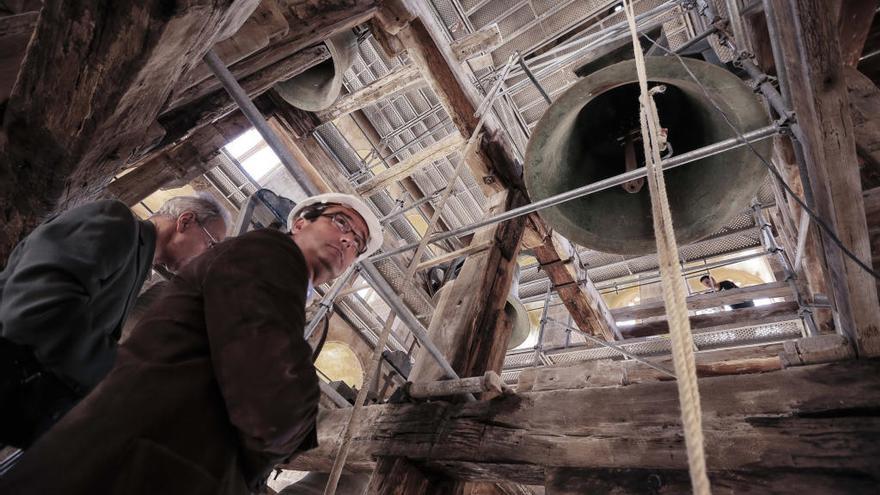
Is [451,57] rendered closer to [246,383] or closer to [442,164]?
[246,383]

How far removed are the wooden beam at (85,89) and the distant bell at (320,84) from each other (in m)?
2.05

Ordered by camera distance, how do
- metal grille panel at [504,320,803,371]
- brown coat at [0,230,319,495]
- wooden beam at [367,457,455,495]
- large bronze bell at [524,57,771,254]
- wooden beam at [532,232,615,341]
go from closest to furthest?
brown coat at [0,230,319,495] < wooden beam at [367,457,455,495] < large bronze bell at [524,57,771,254] < wooden beam at [532,232,615,341] < metal grille panel at [504,320,803,371]

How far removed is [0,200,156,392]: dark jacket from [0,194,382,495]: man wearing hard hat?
0.31 metres

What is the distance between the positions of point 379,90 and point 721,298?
420cm

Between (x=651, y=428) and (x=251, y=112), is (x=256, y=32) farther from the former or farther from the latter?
(x=651, y=428)

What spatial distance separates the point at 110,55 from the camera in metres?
1.21

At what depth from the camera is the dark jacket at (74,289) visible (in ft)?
3.99

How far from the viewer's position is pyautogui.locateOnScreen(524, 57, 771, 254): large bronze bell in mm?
1966

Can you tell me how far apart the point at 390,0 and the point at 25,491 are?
288 cm

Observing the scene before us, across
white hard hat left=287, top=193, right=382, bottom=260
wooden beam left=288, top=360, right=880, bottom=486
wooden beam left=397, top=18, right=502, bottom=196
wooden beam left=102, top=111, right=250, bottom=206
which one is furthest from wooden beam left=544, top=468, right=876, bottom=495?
wooden beam left=102, top=111, right=250, bottom=206

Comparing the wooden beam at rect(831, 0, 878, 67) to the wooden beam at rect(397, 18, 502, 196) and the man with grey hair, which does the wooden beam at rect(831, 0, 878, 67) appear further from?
the man with grey hair

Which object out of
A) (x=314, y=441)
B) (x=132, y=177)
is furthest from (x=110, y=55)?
(x=132, y=177)

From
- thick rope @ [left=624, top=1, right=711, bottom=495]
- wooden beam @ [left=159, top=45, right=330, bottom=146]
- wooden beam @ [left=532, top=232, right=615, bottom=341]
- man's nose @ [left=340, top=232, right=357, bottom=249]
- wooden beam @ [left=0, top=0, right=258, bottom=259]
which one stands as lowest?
wooden beam @ [left=532, top=232, right=615, bottom=341]

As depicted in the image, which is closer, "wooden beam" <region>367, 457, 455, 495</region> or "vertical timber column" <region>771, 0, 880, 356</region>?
"vertical timber column" <region>771, 0, 880, 356</region>
